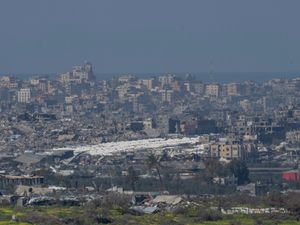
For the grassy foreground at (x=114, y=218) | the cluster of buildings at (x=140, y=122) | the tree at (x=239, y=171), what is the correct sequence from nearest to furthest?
the grassy foreground at (x=114, y=218), the tree at (x=239, y=171), the cluster of buildings at (x=140, y=122)

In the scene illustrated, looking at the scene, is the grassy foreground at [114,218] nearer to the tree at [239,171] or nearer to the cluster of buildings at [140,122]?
the cluster of buildings at [140,122]

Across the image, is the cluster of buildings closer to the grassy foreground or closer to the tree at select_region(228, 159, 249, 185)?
the tree at select_region(228, 159, 249, 185)

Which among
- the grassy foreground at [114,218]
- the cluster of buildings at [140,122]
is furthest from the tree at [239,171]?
the grassy foreground at [114,218]

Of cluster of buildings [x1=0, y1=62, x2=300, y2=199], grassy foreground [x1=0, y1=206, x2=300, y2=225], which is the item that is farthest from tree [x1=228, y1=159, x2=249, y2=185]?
grassy foreground [x1=0, y1=206, x2=300, y2=225]

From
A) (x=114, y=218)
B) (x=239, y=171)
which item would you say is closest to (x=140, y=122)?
(x=239, y=171)

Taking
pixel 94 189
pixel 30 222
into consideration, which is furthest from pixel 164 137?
pixel 30 222

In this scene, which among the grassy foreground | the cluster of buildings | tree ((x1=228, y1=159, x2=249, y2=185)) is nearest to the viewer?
the grassy foreground
